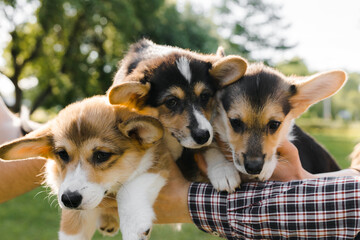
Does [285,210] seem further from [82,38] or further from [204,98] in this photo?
[82,38]

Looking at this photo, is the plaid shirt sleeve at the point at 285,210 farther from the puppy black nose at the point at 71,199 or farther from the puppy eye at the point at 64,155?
the puppy eye at the point at 64,155

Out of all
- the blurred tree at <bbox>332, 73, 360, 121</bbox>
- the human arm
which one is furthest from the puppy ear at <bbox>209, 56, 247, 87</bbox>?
the blurred tree at <bbox>332, 73, 360, 121</bbox>

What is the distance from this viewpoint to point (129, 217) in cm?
221

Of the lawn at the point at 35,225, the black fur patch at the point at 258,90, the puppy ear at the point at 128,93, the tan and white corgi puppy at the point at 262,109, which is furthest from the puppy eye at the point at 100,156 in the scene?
the lawn at the point at 35,225

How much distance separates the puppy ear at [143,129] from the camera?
217cm

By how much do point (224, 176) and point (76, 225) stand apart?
Result: 103 centimetres

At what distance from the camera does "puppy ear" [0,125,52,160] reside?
2201mm

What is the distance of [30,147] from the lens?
2314 millimetres

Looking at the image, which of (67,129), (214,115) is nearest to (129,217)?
(67,129)

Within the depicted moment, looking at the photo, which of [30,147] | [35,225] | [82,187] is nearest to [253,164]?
[82,187]

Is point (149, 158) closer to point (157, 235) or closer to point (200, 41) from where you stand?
point (157, 235)

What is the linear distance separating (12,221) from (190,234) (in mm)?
3336

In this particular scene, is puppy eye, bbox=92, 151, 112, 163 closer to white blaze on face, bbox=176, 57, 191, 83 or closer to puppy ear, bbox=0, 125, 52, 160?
puppy ear, bbox=0, 125, 52, 160

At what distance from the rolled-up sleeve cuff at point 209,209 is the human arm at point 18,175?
48.3 inches
